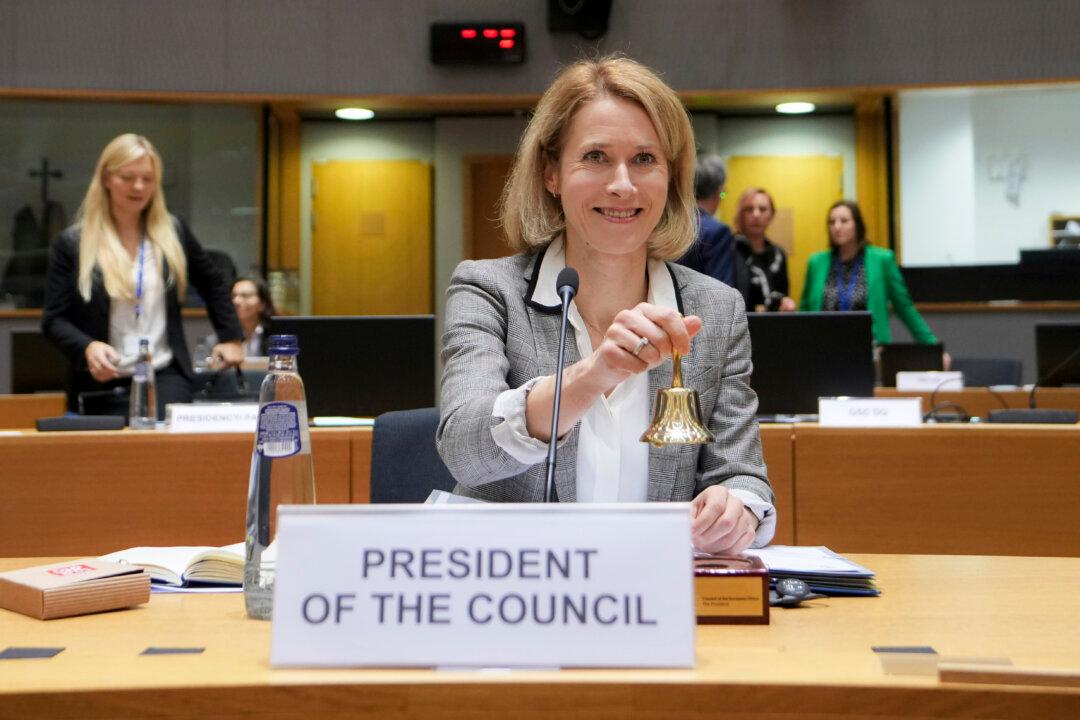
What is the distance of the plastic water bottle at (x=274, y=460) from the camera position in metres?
1.09

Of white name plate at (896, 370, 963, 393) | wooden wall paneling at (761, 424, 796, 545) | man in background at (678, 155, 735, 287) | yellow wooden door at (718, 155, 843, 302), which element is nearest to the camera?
wooden wall paneling at (761, 424, 796, 545)

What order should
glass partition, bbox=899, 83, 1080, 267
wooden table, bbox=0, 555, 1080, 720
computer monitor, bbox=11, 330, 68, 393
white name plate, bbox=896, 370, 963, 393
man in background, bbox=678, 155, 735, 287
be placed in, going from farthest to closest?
glass partition, bbox=899, 83, 1080, 267
computer monitor, bbox=11, 330, 68, 393
white name plate, bbox=896, 370, 963, 393
man in background, bbox=678, 155, 735, 287
wooden table, bbox=0, 555, 1080, 720

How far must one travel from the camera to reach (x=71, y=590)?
1.10m

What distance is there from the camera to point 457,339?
1559mm

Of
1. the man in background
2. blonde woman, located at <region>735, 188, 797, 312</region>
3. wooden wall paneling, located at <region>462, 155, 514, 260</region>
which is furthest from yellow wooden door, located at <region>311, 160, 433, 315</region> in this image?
the man in background

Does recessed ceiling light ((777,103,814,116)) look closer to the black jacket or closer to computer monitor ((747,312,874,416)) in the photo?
computer monitor ((747,312,874,416))

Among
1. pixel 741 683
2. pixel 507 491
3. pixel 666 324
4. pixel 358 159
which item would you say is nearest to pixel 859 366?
pixel 507 491

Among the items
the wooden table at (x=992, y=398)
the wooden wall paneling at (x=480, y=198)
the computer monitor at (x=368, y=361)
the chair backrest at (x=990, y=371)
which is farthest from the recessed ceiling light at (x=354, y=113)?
the computer monitor at (x=368, y=361)

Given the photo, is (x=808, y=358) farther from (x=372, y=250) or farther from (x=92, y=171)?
(x=92, y=171)

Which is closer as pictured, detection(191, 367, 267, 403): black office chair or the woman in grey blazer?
the woman in grey blazer

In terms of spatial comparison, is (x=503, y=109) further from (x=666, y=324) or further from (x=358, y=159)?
(x=666, y=324)

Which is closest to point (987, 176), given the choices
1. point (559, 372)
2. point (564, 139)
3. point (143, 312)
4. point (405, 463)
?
point (143, 312)

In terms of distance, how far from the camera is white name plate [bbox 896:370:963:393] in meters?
3.89

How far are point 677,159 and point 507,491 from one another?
614mm
